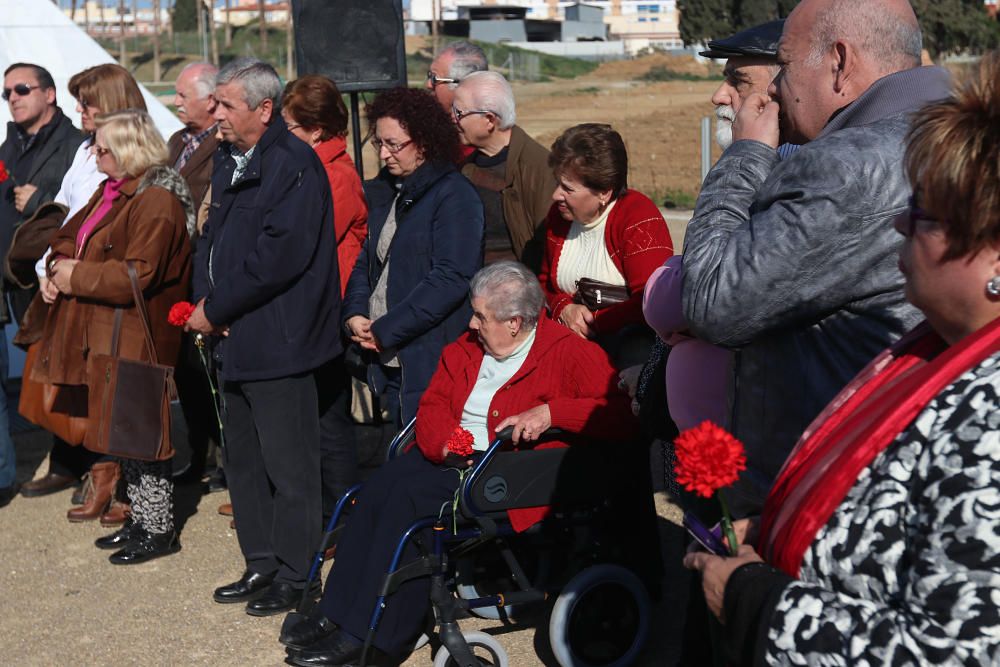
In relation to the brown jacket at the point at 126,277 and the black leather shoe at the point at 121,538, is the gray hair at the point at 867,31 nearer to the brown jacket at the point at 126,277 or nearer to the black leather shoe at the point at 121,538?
the brown jacket at the point at 126,277

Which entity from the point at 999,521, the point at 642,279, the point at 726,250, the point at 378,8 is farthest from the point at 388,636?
the point at 378,8

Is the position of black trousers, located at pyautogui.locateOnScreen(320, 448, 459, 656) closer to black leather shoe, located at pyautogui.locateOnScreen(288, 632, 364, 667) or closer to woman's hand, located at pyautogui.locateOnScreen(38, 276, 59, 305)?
black leather shoe, located at pyautogui.locateOnScreen(288, 632, 364, 667)

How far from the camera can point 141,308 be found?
4.92 meters

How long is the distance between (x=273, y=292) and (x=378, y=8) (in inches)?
122

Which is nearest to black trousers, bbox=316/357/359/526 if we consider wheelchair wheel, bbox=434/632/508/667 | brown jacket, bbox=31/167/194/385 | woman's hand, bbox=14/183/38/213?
brown jacket, bbox=31/167/194/385

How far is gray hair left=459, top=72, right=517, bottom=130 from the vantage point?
16.6 feet

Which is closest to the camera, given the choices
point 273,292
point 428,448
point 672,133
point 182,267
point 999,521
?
point 999,521

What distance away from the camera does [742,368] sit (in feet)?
8.13

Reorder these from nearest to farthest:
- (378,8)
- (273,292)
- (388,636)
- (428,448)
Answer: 1. (388,636)
2. (428,448)
3. (273,292)
4. (378,8)

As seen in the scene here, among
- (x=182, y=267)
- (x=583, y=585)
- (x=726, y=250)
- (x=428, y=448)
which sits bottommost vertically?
(x=583, y=585)

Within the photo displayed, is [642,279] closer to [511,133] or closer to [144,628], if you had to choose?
[511,133]

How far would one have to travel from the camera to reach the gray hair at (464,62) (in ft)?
19.5

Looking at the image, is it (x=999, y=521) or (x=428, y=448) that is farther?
(x=428, y=448)

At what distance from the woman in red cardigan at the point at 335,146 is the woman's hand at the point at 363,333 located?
404 mm
